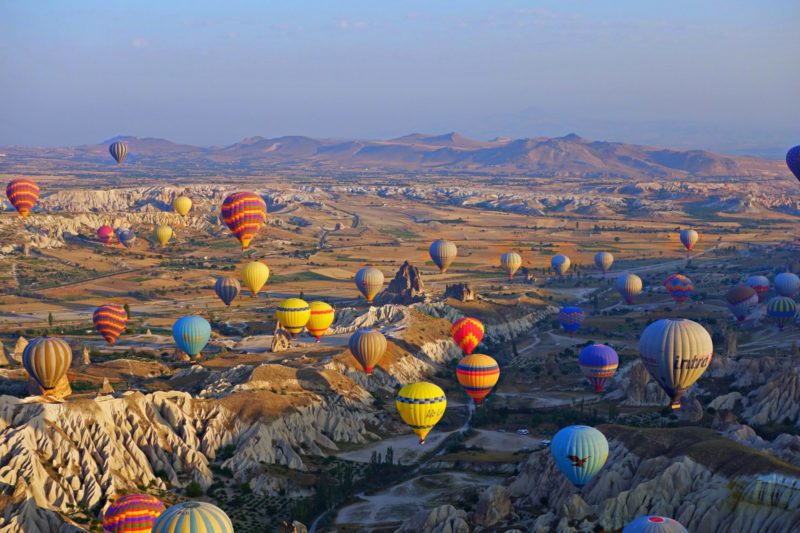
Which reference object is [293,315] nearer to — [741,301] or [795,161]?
[741,301]

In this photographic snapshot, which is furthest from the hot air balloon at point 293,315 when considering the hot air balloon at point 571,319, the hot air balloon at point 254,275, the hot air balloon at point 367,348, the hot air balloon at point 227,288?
the hot air balloon at point 571,319

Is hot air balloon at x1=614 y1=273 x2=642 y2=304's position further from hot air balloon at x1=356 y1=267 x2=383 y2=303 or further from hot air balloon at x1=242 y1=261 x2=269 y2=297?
hot air balloon at x1=242 y1=261 x2=269 y2=297

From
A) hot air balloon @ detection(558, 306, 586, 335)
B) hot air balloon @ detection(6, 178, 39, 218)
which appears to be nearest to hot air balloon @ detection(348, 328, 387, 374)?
hot air balloon @ detection(558, 306, 586, 335)

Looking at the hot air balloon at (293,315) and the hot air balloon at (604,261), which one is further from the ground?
the hot air balloon at (293,315)

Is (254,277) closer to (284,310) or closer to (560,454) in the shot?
(284,310)

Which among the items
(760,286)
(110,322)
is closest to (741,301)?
(760,286)

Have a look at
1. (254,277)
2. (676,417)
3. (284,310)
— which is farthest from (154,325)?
(676,417)

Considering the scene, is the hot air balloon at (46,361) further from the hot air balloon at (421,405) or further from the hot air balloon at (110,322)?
the hot air balloon at (110,322)
